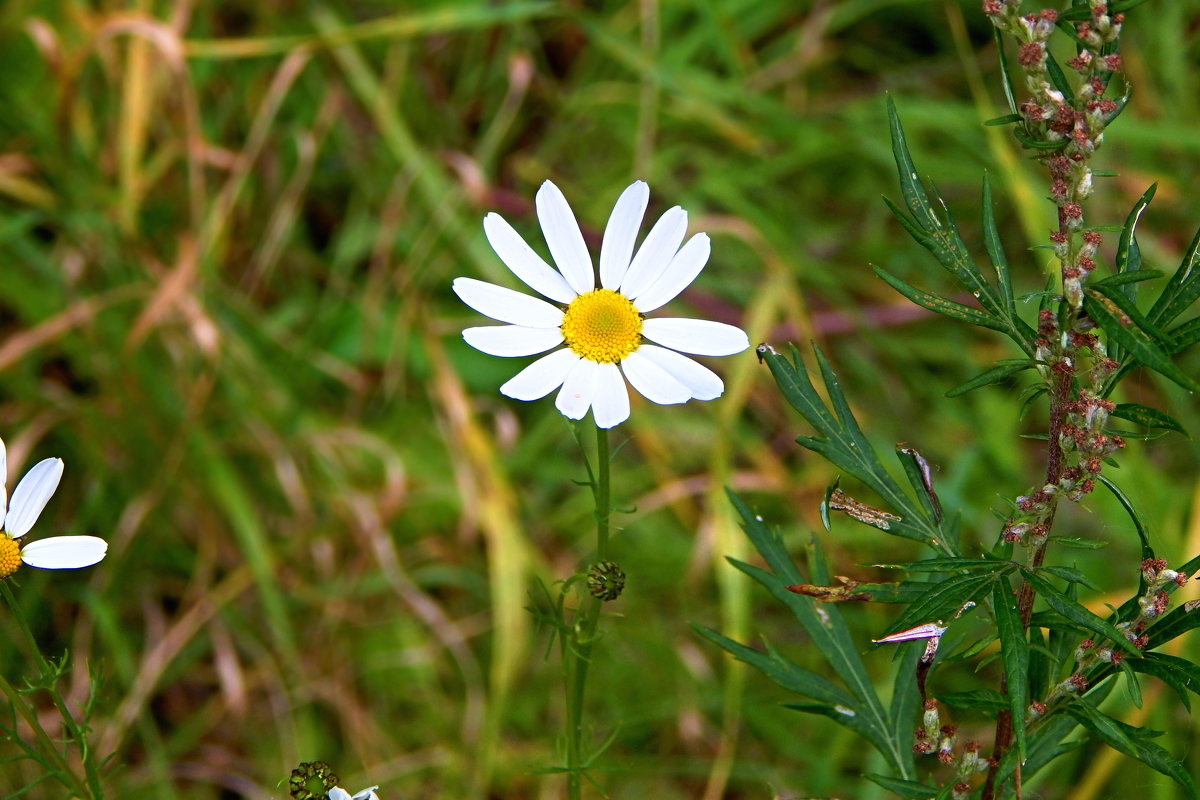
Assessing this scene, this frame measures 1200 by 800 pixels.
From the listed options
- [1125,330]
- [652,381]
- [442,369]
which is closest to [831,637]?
[652,381]

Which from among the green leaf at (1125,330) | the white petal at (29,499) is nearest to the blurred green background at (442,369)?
the white petal at (29,499)

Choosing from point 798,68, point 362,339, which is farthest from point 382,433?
point 798,68

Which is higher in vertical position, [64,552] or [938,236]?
[938,236]

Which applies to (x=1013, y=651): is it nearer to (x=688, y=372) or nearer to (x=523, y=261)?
(x=688, y=372)

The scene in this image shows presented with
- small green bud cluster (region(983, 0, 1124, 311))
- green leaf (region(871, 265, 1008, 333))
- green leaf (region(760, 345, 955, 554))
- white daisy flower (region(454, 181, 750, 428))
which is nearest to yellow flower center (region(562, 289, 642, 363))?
white daisy flower (region(454, 181, 750, 428))

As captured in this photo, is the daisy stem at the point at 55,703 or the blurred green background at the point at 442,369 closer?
the daisy stem at the point at 55,703

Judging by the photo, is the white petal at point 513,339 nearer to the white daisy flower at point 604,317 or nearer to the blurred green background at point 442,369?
the white daisy flower at point 604,317
